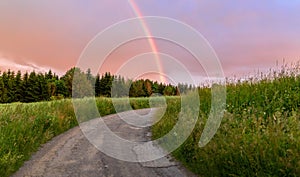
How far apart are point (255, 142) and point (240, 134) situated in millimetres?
737

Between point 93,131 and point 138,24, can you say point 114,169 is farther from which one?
point 138,24

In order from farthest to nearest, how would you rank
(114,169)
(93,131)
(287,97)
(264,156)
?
1. (93,131)
2. (287,97)
3. (114,169)
4. (264,156)

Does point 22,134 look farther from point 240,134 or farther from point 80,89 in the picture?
point 80,89

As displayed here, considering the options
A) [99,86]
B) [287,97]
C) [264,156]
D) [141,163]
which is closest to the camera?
[264,156]

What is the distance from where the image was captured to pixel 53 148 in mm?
9539

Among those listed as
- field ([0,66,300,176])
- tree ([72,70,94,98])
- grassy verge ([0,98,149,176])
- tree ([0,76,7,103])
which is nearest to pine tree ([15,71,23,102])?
tree ([0,76,7,103])

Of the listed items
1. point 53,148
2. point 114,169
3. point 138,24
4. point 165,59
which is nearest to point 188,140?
point 114,169

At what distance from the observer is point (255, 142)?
5.45 meters

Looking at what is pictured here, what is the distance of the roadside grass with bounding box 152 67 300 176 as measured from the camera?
5.05 meters

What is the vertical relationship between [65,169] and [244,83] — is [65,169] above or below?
below

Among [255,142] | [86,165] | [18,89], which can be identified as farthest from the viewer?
[18,89]

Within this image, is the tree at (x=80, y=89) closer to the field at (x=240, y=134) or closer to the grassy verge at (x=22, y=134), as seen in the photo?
the grassy verge at (x=22, y=134)

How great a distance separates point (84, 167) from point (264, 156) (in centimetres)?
429

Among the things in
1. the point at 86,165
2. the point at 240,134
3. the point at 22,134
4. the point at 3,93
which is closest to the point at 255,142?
the point at 240,134
